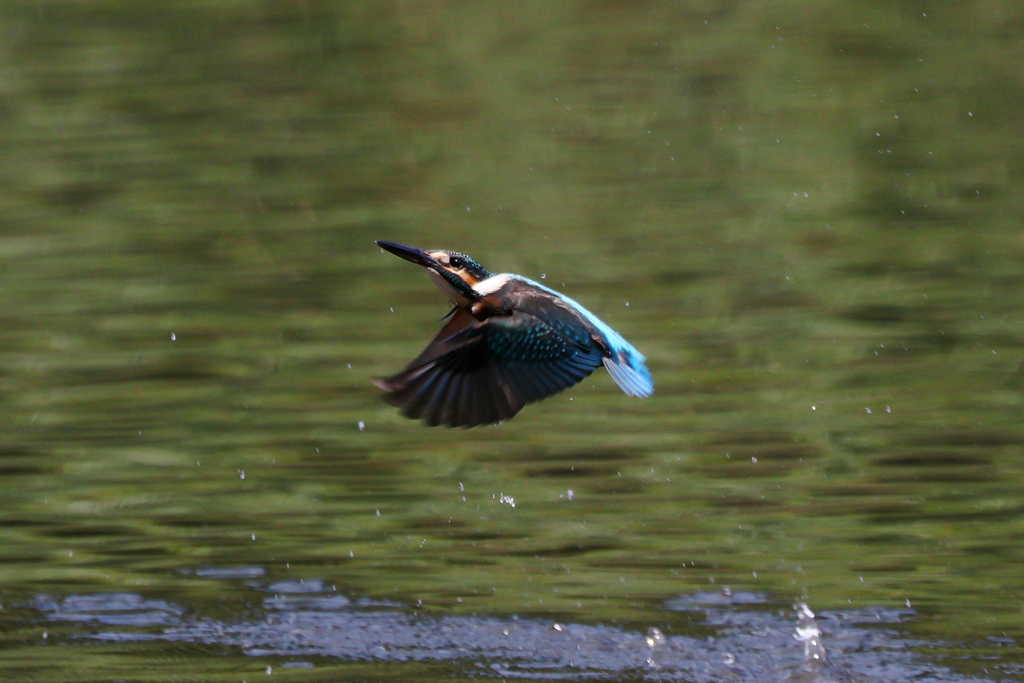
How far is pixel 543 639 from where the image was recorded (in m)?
3.97

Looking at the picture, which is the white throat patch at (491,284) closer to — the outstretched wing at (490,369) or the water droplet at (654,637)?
the outstretched wing at (490,369)

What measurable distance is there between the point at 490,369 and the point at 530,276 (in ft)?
9.66

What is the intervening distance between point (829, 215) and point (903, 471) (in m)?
2.70

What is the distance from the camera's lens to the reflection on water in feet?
12.4

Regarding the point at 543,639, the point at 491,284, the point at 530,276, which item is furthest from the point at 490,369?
the point at 530,276

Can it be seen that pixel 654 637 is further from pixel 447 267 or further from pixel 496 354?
pixel 447 267

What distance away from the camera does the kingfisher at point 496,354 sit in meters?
3.55

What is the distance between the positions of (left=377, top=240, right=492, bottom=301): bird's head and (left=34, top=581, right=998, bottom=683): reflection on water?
91 centimetres

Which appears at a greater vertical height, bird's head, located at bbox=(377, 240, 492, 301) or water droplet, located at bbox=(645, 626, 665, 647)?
bird's head, located at bbox=(377, 240, 492, 301)

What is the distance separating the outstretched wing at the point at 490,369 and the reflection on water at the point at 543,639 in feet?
2.30

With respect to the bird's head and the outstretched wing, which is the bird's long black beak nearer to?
the bird's head

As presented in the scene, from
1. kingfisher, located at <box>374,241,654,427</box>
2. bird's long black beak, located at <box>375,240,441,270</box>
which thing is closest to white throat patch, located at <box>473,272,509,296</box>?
kingfisher, located at <box>374,241,654,427</box>

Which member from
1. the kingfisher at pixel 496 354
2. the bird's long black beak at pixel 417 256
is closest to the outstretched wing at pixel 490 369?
the kingfisher at pixel 496 354

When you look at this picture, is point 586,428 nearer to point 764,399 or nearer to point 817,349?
point 764,399
